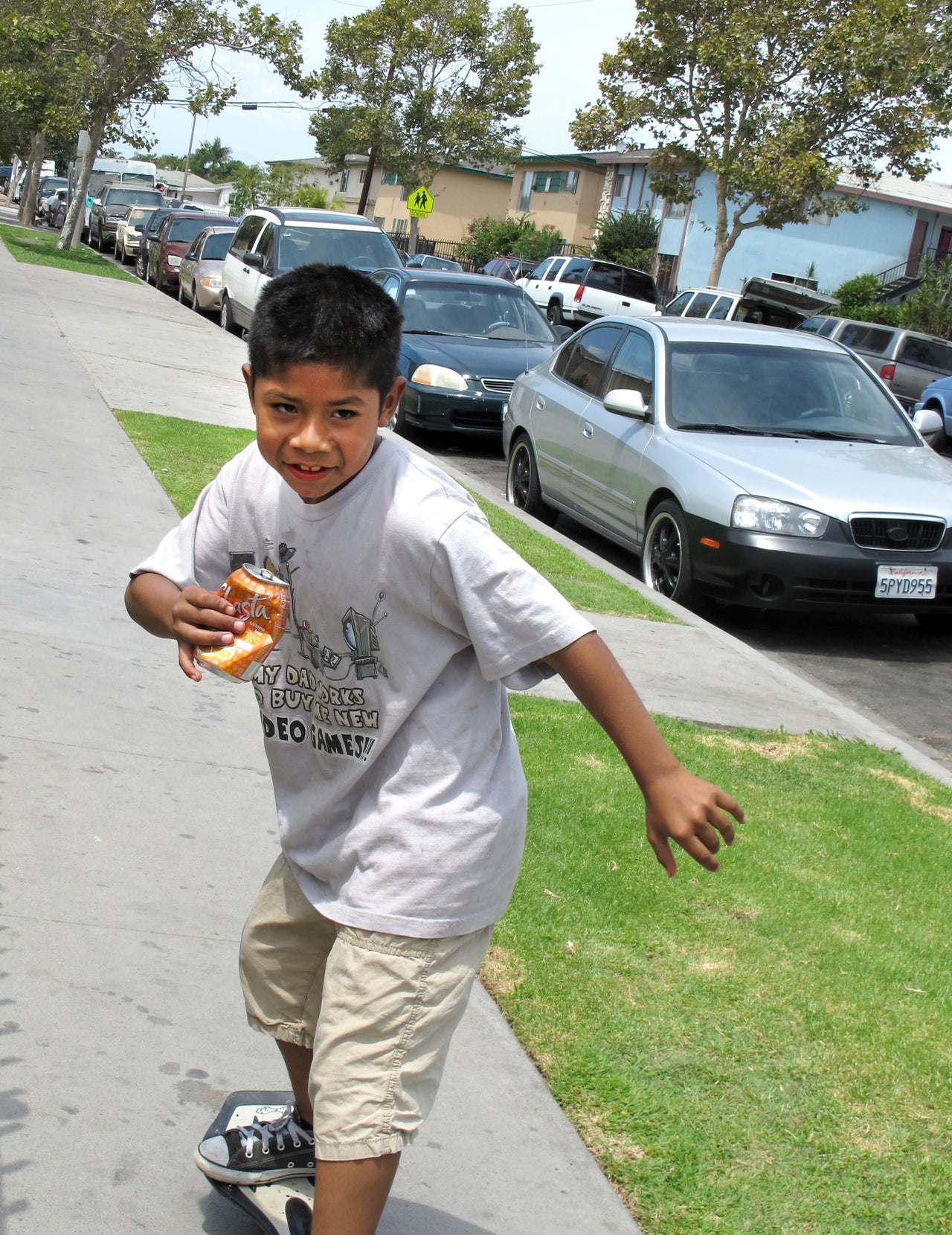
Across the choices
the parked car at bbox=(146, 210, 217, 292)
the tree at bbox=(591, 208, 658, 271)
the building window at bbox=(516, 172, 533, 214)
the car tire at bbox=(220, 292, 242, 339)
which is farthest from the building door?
the car tire at bbox=(220, 292, 242, 339)

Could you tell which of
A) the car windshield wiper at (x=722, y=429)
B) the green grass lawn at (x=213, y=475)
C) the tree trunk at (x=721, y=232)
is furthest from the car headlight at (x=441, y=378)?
the tree trunk at (x=721, y=232)

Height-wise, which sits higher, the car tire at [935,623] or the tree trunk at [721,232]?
the tree trunk at [721,232]

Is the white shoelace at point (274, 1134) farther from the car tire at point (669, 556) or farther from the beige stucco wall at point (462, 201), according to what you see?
the beige stucco wall at point (462, 201)

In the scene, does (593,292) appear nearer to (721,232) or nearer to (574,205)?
(721,232)

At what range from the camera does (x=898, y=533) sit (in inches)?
285

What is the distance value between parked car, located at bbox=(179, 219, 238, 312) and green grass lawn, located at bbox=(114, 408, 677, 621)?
12.6 metres

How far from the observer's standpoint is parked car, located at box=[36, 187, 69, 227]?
4534 centimetres

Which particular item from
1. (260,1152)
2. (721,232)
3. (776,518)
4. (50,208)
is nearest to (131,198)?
(50,208)

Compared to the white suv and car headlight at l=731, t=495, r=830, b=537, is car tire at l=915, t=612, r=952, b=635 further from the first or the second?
the white suv

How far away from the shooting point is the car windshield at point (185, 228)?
27000mm

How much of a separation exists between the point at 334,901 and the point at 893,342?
2184 centimetres

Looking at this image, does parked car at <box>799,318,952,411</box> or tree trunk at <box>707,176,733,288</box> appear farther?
tree trunk at <box>707,176,733,288</box>

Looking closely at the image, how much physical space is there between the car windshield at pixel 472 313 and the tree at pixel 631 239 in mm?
35751

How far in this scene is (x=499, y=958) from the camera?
10.7ft
